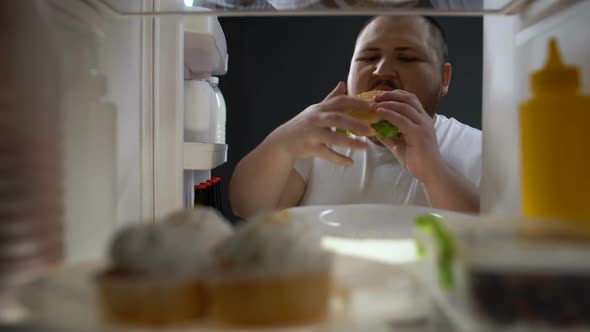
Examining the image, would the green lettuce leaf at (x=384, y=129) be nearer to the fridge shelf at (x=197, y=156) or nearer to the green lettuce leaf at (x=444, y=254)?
the fridge shelf at (x=197, y=156)

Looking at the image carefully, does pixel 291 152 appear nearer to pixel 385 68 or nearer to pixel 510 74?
pixel 385 68

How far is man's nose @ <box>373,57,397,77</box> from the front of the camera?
1462 millimetres

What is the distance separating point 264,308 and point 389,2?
1.92 ft

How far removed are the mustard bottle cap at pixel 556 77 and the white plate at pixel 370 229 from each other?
23 cm

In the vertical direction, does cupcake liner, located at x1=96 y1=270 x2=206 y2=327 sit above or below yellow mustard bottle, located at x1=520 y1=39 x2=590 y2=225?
below

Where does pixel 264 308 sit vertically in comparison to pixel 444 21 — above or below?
below

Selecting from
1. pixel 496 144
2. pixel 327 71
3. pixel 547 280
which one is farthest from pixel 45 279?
pixel 327 71

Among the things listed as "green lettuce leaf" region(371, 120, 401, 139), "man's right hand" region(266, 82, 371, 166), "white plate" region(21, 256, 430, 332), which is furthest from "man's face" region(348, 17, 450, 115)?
"white plate" region(21, 256, 430, 332)

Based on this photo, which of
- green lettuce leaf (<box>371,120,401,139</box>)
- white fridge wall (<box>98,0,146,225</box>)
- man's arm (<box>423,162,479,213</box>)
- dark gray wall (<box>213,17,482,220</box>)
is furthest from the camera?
dark gray wall (<box>213,17,482,220</box>)

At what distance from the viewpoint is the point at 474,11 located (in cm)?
77

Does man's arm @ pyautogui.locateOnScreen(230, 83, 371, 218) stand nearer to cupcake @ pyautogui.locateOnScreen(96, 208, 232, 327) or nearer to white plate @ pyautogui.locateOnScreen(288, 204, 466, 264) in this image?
white plate @ pyautogui.locateOnScreen(288, 204, 466, 264)

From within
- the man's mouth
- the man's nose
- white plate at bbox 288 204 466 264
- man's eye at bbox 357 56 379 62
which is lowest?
white plate at bbox 288 204 466 264

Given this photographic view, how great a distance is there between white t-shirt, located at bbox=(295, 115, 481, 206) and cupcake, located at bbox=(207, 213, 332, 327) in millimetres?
1193

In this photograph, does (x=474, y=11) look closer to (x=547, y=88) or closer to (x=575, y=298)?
(x=547, y=88)
